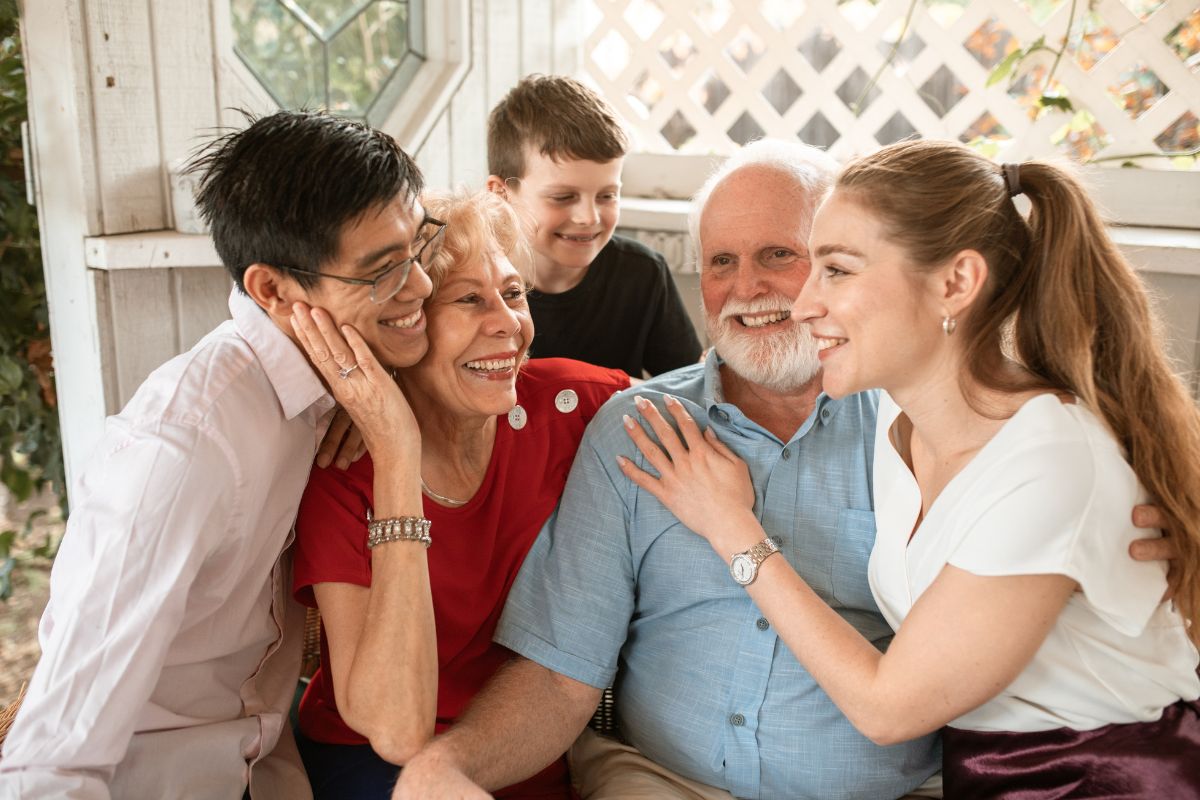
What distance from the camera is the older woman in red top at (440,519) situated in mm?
1475

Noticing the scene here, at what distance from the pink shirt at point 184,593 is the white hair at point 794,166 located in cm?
86

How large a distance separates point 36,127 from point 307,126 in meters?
0.90

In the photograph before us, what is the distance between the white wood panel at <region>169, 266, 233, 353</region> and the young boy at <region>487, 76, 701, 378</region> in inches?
26.1

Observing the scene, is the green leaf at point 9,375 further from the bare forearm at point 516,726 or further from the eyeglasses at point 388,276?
the bare forearm at point 516,726

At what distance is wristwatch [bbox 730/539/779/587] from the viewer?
1.52 metres

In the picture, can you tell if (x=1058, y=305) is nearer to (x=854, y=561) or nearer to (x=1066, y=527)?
(x=1066, y=527)

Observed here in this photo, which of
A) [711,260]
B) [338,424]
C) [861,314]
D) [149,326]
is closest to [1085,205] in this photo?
[861,314]

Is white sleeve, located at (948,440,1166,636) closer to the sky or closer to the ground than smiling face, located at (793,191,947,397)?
closer to the ground

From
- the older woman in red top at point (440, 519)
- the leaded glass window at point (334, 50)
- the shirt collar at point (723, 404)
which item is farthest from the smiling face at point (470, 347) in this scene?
the leaded glass window at point (334, 50)

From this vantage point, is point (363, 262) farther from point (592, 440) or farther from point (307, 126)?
point (592, 440)

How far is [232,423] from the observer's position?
138cm

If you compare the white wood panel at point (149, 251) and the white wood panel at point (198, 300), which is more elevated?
the white wood panel at point (149, 251)

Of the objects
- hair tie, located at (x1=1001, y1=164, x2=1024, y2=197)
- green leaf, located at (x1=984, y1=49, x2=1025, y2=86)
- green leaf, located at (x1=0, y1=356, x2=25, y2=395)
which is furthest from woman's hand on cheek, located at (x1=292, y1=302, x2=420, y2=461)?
green leaf, located at (x1=984, y1=49, x2=1025, y2=86)

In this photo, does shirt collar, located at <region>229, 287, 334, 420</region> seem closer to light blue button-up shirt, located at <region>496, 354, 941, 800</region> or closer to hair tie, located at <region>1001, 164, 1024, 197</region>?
light blue button-up shirt, located at <region>496, 354, 941, 800</region>
